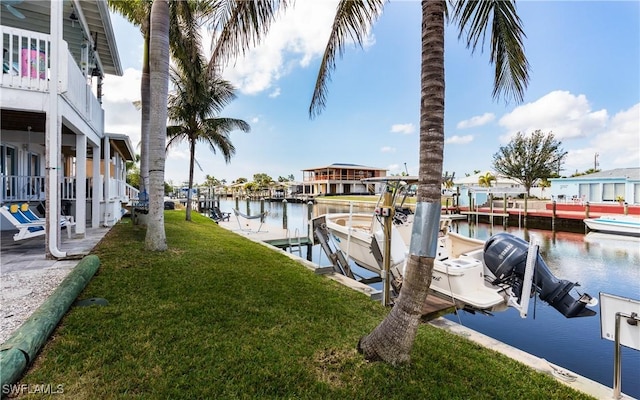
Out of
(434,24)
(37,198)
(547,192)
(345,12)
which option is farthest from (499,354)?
(547,192)

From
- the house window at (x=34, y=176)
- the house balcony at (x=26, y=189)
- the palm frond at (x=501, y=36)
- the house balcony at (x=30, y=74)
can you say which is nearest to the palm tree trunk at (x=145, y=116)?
the house balcony at (x=26, y=189)

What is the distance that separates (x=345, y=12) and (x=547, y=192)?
4131 centimetres

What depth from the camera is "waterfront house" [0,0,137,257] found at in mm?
5770

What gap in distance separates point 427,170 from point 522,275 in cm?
387

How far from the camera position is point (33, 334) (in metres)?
2.77

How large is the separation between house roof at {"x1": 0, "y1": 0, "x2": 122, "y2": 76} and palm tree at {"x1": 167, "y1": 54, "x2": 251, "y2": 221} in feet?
15.5

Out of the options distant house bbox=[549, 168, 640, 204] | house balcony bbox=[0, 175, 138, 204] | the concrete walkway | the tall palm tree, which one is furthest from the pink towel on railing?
distant house bbox=[549, 168, 640, 204]

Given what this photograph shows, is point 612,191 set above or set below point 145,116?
below

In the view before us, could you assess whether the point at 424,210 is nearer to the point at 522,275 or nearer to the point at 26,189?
the point at 522,275

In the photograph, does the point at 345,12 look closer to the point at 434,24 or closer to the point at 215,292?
the point at 434,24

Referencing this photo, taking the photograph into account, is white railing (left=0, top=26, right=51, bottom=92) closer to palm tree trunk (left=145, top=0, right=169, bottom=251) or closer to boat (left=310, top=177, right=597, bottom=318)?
palm tree trunk (left=145, top=0, right=169, bottom=251)

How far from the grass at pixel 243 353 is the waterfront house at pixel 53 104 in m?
3.28

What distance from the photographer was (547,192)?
3631cm

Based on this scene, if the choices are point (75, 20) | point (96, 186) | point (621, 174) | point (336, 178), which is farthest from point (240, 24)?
point (336, 178)
